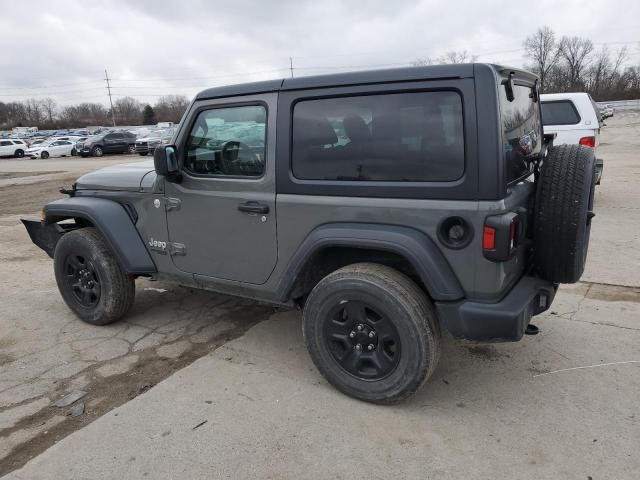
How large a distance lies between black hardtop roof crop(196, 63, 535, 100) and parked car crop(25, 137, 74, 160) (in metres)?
35.4

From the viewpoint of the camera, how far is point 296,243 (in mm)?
3098

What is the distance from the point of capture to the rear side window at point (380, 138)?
2.62 meters

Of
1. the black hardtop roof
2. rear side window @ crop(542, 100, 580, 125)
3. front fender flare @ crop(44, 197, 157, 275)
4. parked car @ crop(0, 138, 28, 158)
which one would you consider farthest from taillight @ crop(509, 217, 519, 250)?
parked car @ crop(0, 138, 28, 158)

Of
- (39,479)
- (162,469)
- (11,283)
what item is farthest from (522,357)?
(11,283)

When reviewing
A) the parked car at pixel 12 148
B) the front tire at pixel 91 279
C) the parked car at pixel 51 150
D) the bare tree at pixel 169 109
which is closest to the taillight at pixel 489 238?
the front tire at pixel 91 279

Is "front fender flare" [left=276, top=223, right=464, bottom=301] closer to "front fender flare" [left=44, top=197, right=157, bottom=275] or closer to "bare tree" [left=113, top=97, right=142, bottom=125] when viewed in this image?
"front fender flare" [left=44, top=197, right=157, bottom=275]

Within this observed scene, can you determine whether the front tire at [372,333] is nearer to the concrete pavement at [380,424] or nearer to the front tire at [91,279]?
the concrete pavement at [380,424]

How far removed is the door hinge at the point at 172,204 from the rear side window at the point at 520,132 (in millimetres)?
2241

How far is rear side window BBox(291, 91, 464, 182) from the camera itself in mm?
2619

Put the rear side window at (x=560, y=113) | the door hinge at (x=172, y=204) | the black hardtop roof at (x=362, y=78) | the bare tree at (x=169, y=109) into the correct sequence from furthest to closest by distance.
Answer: the bare tree at (x=169, y=109) → the rear side window at (x=560, y=113) → the door hinge at (x=172, y=204) → the black hardtop roof at (x=362, y=78)

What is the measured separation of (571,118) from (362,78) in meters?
7.09

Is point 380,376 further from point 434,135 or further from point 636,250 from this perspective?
point 636,250

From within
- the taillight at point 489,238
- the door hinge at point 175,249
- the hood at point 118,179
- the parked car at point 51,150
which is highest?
the hood at point 118,179

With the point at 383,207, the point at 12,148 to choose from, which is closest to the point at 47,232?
the point at 383,207
